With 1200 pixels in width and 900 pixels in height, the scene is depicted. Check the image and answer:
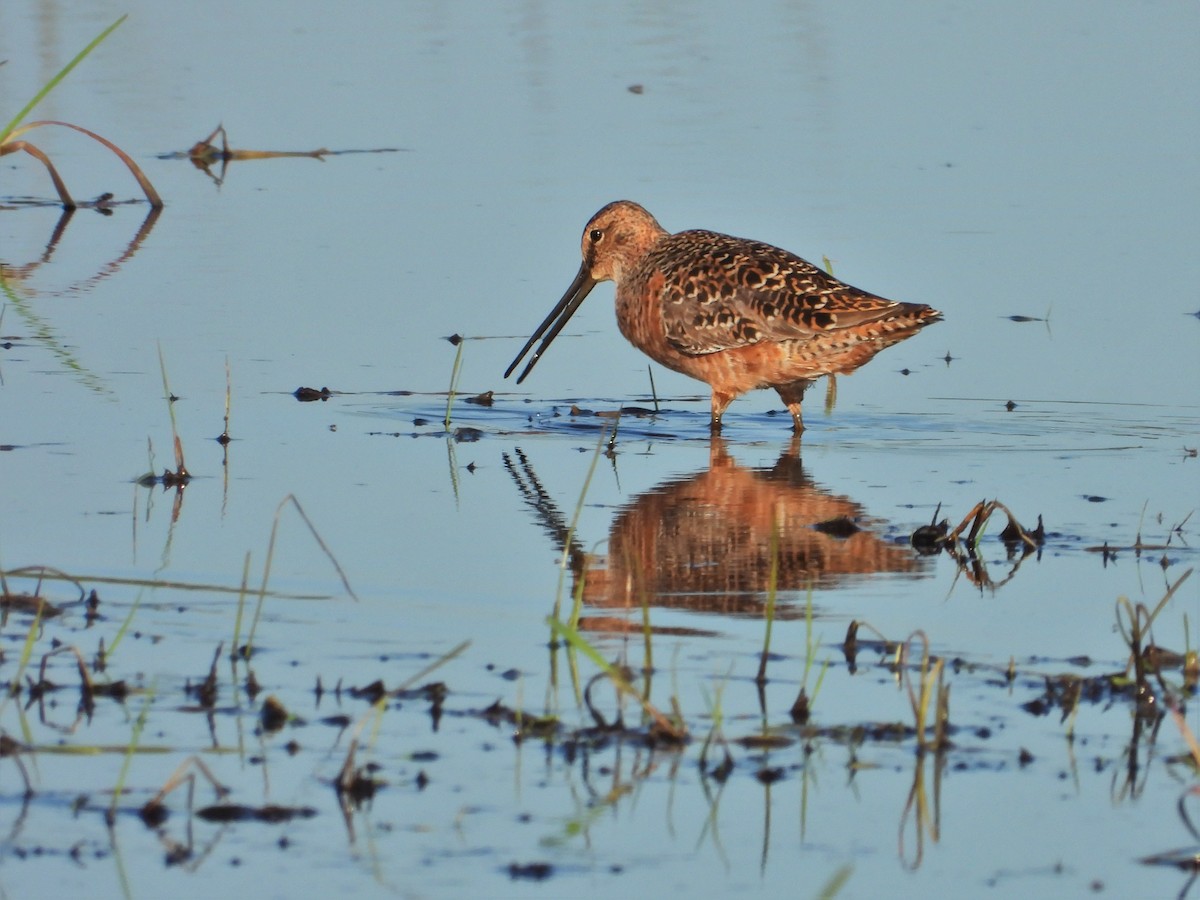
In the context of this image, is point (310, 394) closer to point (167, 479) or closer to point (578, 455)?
point (578, 455)

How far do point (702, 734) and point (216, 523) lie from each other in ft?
7.71

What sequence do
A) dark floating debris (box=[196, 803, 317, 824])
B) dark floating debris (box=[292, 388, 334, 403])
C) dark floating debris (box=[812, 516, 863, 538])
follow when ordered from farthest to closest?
dark floating debris (box=[292, 388, 334, 403])
dark floating debris (box=[812, 516, 863, 538])
dark floating debris (box=[196, 803, 317, 824])

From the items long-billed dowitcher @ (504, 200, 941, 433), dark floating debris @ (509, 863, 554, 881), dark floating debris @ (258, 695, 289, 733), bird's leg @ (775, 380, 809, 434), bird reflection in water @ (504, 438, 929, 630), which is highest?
long-billed dowitcher @ (504, 200, 941, 433)

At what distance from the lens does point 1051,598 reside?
566cm

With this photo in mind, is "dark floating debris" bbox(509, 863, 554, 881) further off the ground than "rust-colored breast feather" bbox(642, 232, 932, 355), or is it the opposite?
"rust-colored breast feather" bbox(642, 232, 932, 355)

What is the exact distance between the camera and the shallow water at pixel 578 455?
13.2ft

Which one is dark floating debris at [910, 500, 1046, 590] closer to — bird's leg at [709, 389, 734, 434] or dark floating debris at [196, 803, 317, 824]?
bird's leg at [709, 389, 734, 434]

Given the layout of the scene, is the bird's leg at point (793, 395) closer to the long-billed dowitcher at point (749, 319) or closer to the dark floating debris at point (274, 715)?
the long-billed dowitcher at point (749, 319)

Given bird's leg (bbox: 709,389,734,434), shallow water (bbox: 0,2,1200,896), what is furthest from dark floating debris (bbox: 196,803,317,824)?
bird's leg (bbox: 709,389,734,434)

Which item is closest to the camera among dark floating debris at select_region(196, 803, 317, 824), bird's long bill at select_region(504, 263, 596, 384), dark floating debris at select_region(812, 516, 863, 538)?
dark floating debris at select_region(196, 803, 317, 824)

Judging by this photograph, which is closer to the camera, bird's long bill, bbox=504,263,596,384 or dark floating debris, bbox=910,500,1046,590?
dark floating debris, bbox=910,500,1046,590

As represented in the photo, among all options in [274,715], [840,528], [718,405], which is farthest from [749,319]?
[274,715]

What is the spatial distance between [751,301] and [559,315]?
3.94 feet

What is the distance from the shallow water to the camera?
401 cm
